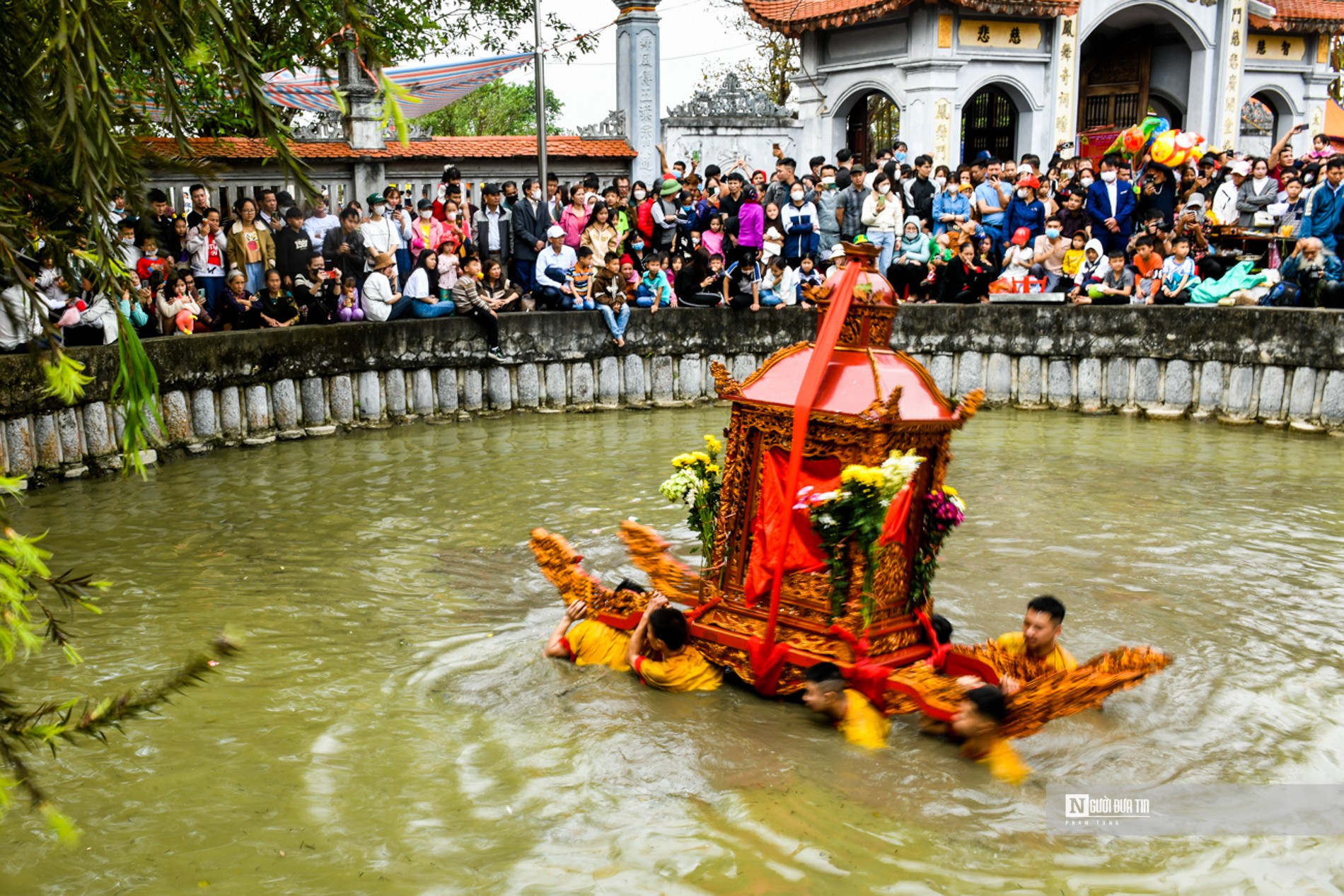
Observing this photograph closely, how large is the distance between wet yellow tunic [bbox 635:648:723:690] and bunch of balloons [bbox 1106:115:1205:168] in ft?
44.4

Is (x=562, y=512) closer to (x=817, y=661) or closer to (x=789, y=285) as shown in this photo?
(x=817, y=661)

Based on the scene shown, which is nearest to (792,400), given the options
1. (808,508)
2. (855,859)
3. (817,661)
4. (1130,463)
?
(808,508)

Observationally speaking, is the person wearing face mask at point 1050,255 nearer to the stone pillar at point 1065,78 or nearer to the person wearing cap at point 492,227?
the person wearing cap at point 492,227

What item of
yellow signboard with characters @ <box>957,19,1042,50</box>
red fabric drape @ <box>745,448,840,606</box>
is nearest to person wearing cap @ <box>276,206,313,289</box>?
red fabric drape @ <box>745,448,840,606</box>

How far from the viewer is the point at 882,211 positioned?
16.6 m

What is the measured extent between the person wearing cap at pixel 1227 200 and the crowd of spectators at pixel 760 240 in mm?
22

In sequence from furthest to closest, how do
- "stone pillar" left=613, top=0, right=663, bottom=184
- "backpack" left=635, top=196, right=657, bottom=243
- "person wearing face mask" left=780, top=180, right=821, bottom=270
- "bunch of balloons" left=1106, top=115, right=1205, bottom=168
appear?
"stone pillar" left=613, top=0, right=663, bottom=184 < "bunch of balloons" left=1106, top=115, right=1205, bottom=168 < "backpack" left=635, top=196, right=657, bottom=243 < "person wearing face mask" left=780, top=180, right=821, bottom=270

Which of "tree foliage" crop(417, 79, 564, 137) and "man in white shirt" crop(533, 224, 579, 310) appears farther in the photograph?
"tree foliage" crop(417, 79, 564, 137)

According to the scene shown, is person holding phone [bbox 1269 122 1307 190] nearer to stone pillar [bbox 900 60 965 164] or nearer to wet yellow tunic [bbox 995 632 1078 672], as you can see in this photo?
stone pillar [bbox 900 60 965 164]

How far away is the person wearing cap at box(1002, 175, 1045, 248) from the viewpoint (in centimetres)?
1650

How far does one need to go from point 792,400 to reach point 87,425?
8.22 m

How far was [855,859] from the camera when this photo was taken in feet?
16.1

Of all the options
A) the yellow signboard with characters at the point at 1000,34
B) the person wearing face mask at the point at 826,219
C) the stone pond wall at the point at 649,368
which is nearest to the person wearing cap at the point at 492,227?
the stone pond wall at the point at 649,368

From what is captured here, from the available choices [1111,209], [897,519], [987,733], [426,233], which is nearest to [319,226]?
[426,233]
